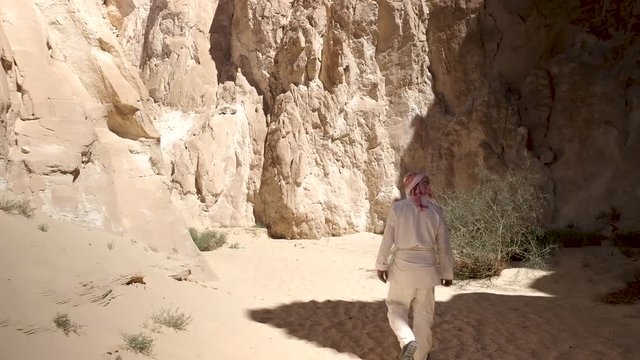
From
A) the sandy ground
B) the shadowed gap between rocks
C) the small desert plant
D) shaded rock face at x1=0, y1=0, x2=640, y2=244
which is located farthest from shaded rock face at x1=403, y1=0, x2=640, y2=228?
the shadowed gap between rocks

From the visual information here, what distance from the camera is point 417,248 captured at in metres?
4.21

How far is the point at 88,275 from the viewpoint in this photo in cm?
457

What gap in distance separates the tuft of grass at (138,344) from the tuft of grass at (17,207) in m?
2.08

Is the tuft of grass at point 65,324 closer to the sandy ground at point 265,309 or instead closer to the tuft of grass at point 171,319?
the sandy ground at point 265,309

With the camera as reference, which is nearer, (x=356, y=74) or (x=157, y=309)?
(x=157, y=309)

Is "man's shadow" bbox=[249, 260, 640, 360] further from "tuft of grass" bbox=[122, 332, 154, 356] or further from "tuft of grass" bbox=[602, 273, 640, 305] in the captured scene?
"tuft of grass" bbox=[122, 332, 154, 356]

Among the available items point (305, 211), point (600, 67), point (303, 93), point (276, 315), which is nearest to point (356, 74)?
point (303, 93)

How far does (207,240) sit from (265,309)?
493 centimetres

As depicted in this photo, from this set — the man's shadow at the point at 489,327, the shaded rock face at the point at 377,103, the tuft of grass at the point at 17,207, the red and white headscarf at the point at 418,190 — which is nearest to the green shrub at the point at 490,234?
the man's shadow at the point at 489,327

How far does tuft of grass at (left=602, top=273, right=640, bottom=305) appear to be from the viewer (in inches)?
264

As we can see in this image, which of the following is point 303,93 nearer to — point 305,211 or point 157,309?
point 305,211

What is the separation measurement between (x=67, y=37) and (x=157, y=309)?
4.72 meters

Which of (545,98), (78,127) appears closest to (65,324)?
(78,127)

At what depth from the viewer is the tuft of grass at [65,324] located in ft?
11.6
